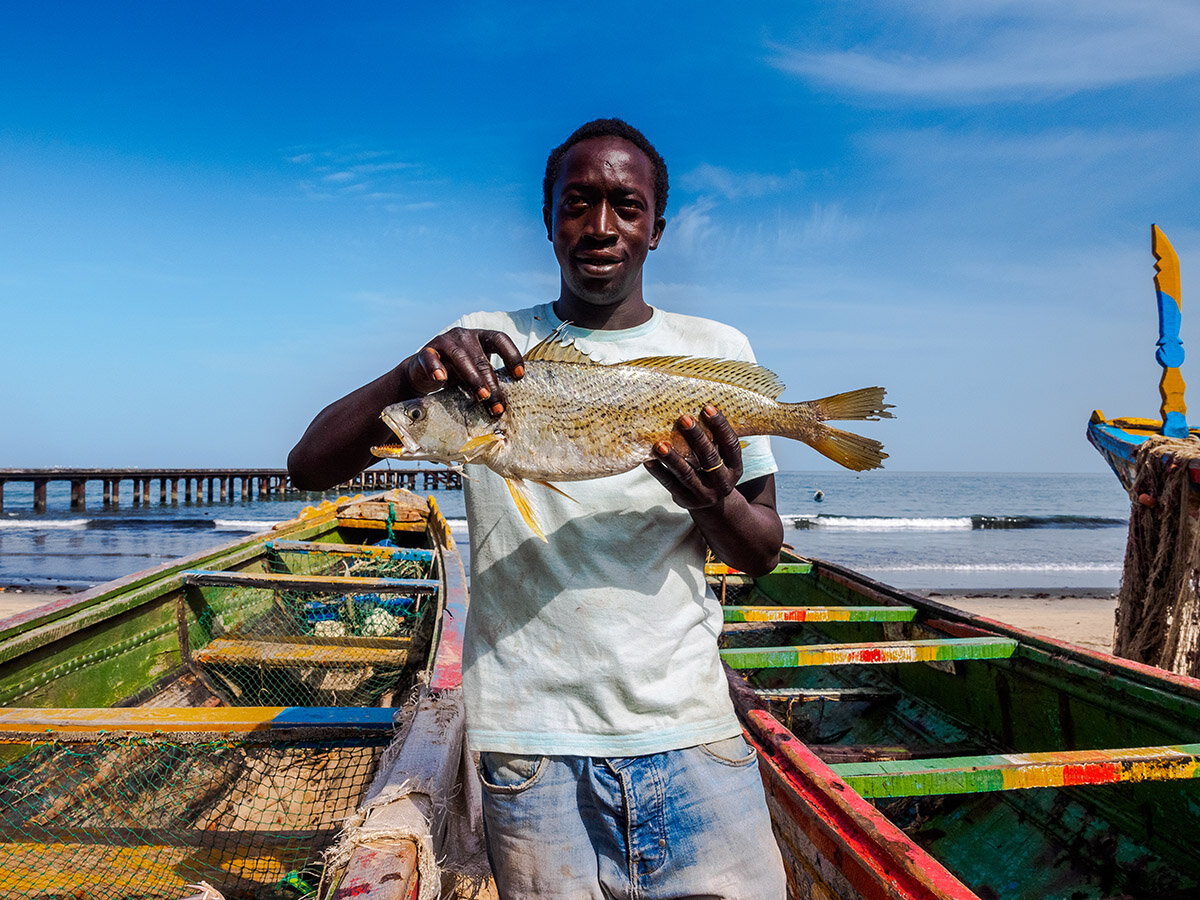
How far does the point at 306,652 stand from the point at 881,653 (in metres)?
4.11

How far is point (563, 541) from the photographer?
199 cm

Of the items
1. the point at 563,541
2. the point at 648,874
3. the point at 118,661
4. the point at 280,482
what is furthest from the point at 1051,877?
the point at 280,482

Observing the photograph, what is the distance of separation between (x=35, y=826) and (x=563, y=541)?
3.25 meters

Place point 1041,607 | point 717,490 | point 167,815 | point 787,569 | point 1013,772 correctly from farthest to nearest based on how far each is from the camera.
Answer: point 1041,607 < point 787,569 < point 167,815 < point 1013,772 < point 717,490

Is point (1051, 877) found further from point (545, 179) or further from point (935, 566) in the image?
point (935, 566)

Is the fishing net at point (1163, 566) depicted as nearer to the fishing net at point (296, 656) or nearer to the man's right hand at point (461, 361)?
the fishing net at point (296, 656)

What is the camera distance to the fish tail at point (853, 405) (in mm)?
2406

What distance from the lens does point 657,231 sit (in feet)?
7.78

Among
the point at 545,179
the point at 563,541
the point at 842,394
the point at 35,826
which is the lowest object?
the point at 35,826

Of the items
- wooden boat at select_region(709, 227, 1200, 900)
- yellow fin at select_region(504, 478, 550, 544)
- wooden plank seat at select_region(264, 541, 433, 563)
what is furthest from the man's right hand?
wooden plank seat at select_region(264, 541, 433, 563)

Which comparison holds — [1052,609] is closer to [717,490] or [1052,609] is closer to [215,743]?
[717,490]

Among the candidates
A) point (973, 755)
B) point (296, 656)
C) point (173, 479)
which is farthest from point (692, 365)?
point (173, 479)

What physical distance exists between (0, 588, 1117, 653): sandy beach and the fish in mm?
11701

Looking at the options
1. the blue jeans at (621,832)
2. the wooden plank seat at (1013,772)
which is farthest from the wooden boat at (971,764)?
the blue jeans at (621,832)
